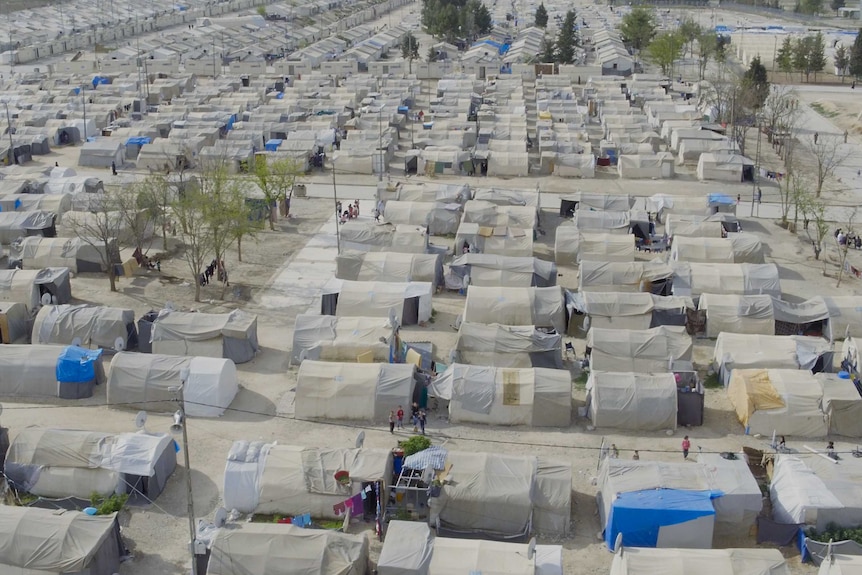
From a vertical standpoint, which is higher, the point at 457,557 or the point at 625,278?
the point at 625,278

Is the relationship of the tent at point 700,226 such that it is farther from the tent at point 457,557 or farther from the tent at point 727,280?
the tent at point 457,557

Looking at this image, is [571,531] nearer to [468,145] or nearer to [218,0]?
[468,145]

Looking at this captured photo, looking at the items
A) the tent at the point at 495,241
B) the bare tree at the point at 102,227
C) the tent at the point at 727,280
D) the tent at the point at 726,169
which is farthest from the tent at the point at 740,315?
the tent at the point at 726,169

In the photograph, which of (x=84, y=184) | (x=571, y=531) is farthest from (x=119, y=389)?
(x=84, y=184)

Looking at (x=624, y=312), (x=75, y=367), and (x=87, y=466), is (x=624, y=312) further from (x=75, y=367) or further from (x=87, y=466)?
(x=87, y=466)

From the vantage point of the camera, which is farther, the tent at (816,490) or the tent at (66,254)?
the tent at (66,254)

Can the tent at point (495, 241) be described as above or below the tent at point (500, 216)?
below

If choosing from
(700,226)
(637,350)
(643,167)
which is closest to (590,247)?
(700,226)
